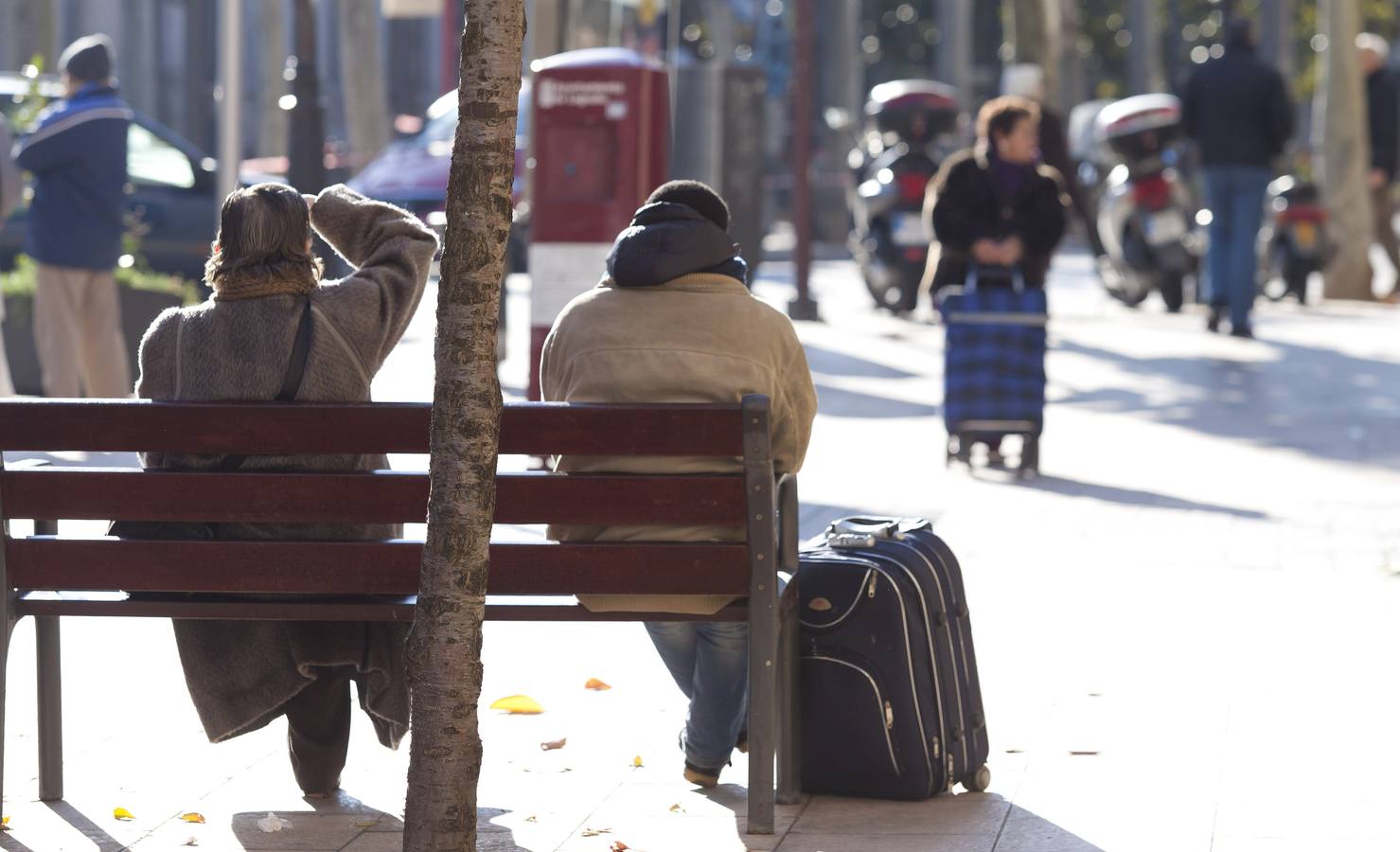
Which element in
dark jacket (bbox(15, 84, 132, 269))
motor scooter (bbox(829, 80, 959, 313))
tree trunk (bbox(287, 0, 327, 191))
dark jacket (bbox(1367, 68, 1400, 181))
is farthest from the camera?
dark jacket (bbox(1367, 68, 1400, 181))

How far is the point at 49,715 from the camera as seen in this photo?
4.84m

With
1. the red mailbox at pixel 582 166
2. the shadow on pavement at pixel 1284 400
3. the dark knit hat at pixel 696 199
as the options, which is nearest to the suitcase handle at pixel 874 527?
the dark knit hat at pixel 696 199

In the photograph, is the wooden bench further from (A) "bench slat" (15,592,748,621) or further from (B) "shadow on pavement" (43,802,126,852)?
(B) "shadow on pavement" (43,802,126,852)

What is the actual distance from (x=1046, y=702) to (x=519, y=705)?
4.28 ft

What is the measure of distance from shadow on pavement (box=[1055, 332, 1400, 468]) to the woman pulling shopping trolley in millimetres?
1596

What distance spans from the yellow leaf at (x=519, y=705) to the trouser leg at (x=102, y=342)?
566 centimetres

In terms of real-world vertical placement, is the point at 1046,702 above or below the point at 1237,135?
below

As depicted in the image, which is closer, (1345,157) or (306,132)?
(306,132)

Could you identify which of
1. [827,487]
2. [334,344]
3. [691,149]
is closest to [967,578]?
[827,487]

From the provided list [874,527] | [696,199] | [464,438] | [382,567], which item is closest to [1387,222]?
[874,527]

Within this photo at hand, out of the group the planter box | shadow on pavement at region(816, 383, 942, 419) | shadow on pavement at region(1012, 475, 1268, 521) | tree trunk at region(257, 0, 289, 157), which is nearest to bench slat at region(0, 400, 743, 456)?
shadow on pavement at region(1012, 475, 1268, 521)

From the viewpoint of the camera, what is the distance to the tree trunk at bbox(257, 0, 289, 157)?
111 ft

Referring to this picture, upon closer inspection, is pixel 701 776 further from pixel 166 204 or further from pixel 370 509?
→ pixel 166 204

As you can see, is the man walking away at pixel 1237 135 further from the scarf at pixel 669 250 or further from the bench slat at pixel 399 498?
the bench slat at pixel 399 498
